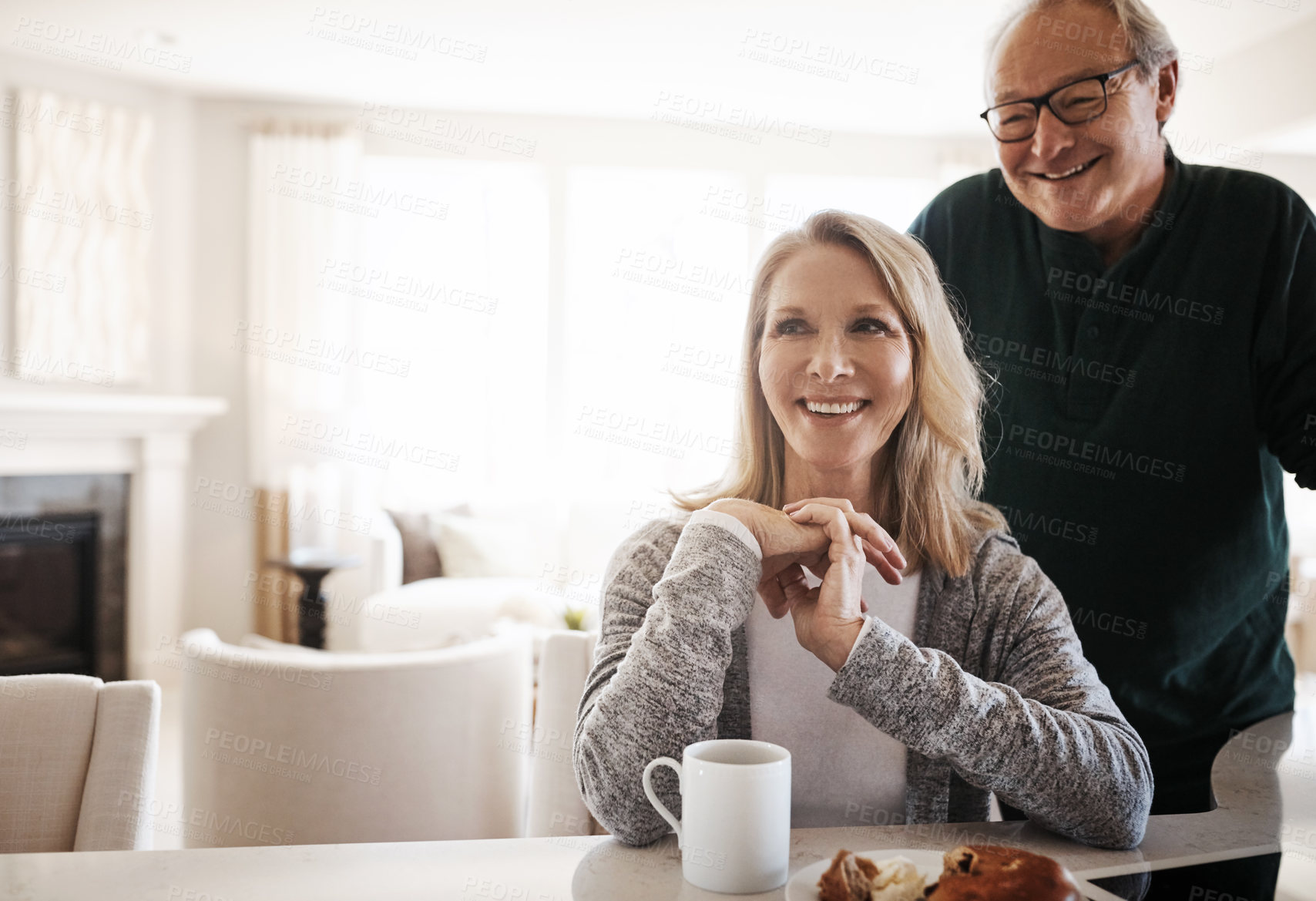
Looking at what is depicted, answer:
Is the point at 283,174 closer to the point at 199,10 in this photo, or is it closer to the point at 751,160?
the point at 199,10

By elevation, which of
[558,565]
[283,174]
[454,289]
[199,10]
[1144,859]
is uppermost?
[199,10]

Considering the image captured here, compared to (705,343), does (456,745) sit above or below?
below

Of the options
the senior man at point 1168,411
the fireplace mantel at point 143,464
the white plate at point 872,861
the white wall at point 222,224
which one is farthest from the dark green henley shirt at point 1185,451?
the white wall at point 222,224

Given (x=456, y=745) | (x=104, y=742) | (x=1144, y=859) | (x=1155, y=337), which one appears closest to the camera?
(x=1144, y=859)

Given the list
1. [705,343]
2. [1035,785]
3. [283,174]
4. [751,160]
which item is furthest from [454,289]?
[1035,785]

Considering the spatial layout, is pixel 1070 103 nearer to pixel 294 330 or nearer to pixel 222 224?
pixel 294 330

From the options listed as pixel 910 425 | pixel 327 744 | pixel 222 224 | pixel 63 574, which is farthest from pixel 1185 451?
pixel 222 224

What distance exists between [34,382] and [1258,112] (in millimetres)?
5703

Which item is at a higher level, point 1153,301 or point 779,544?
point 1153,301

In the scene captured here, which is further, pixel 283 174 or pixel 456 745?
pixel 283 174

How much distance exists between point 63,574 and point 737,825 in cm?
481

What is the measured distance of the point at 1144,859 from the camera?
0.93m

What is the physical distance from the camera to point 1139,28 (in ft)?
4.33

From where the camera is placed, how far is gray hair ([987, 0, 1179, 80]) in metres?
1.32
